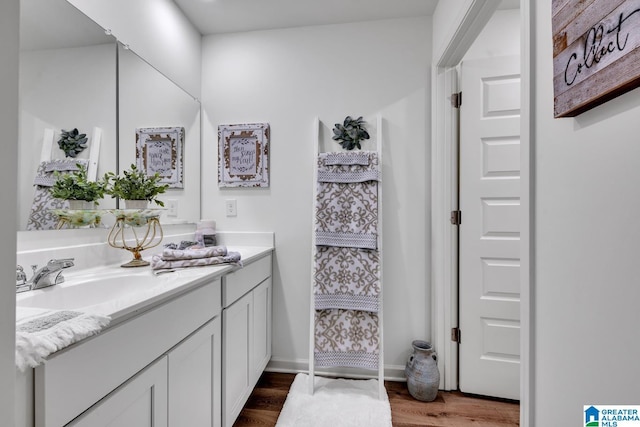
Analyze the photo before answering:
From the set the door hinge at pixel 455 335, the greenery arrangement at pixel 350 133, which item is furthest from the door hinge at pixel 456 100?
the door hinge at pixel 455 335

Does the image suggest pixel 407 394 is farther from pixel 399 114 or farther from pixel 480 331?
pixel 399 114

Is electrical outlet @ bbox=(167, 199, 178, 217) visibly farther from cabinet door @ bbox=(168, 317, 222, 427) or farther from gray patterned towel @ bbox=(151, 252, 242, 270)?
cabinet door @ bbox=(168, 317, 222, 427)

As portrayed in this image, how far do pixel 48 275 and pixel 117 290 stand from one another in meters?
0.23

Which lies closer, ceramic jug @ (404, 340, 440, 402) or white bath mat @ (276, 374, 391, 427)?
white bath mat @ (276, 374, 391, 427)

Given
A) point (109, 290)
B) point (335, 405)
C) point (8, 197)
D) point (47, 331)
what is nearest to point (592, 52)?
point (8, 197)

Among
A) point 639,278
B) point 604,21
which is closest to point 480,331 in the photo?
point 639,278

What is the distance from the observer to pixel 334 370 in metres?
2.05

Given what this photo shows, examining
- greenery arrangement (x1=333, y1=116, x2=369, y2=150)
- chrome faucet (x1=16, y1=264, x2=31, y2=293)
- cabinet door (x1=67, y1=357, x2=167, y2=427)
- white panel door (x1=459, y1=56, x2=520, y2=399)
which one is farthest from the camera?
greenery arrangement (x1=333, y1=116, x2=369, y2=150)

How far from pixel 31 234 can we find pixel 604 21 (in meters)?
1.80

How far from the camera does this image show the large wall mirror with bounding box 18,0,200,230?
1.09 metres

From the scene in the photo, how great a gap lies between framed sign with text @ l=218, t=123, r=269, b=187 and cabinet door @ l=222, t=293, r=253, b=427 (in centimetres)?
85

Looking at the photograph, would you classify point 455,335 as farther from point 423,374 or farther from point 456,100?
point 456,100

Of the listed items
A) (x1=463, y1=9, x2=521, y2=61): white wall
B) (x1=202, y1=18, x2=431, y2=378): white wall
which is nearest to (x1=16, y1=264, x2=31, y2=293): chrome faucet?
(x1=202, y1=18, x2=431, y2=378): white wall

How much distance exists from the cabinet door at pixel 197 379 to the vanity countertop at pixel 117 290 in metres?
0.21
